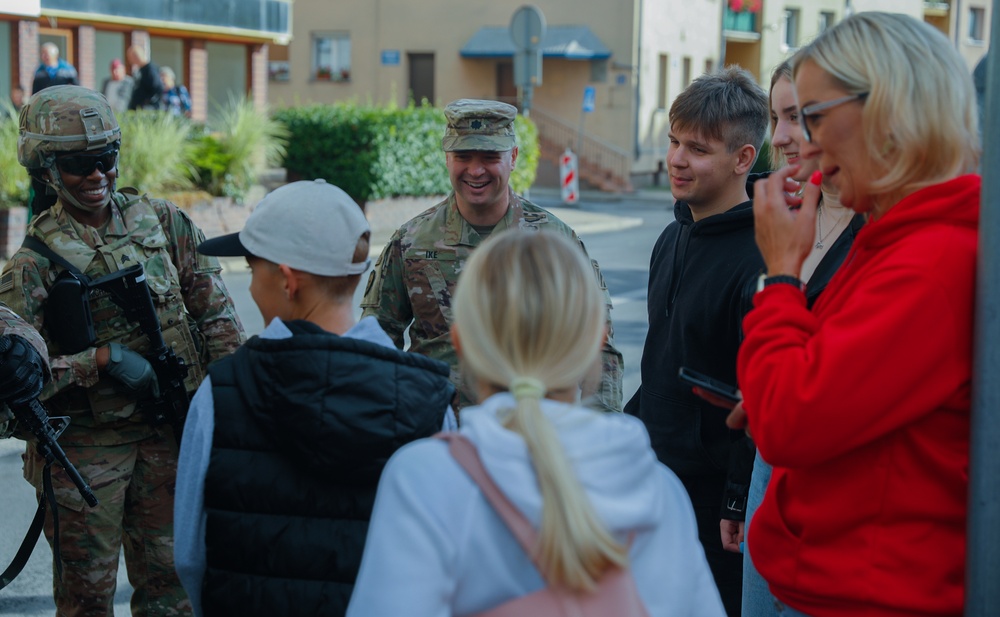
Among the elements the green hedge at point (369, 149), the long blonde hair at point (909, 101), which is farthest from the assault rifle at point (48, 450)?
the green hedge at point (369, 149)

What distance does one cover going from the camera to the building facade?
1939 cm

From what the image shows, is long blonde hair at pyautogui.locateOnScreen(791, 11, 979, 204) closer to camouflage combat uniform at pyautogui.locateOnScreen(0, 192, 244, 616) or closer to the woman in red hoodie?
the woman in red hoodie

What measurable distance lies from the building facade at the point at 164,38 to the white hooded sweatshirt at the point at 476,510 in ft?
61.2

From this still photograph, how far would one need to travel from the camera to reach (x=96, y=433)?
143 inches

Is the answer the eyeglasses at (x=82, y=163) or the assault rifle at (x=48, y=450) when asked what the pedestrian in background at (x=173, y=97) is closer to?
the eyeglasses at (x=82, y=163)

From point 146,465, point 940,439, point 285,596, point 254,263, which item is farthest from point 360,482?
point 146,465

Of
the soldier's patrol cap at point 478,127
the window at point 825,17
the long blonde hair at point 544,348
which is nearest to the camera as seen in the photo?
the long blonde hair at point 544,348

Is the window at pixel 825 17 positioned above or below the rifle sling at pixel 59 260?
above

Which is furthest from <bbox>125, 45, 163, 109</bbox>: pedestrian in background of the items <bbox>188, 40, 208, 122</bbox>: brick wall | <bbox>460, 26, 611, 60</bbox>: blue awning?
<bbox>460, 26, 611, 60</bbox>: blue awning

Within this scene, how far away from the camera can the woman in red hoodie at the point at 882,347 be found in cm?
185

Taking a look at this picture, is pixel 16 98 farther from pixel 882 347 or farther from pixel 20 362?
pixel 882 347

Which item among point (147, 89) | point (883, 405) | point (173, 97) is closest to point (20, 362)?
point (883, 405)

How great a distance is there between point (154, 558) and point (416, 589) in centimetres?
232

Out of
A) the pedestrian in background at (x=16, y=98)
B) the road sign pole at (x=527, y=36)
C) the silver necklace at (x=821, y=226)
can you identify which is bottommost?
the silver necklace at (x=821, y=226)
